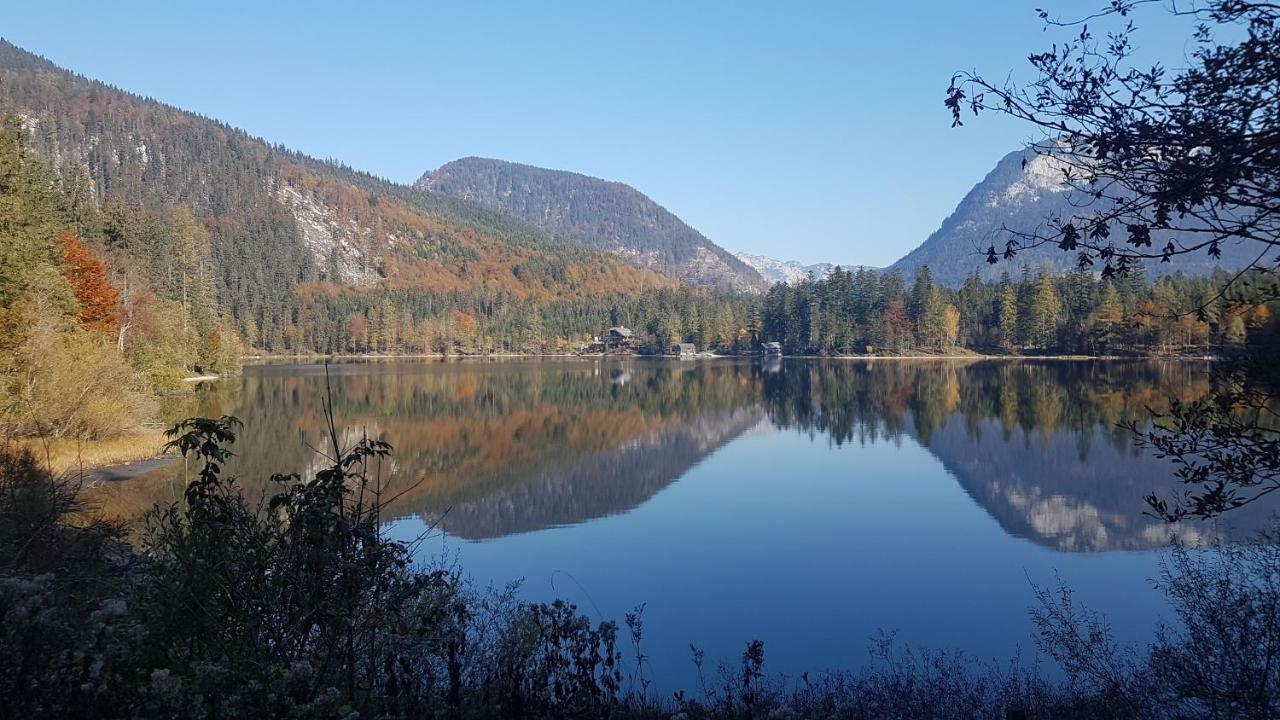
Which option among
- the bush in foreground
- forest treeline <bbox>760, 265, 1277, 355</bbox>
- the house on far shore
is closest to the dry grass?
the bush in foreground

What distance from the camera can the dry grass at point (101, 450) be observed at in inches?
859

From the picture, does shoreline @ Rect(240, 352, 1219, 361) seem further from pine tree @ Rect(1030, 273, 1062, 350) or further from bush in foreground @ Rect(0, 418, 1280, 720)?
bush in foreground @ Rect(0, 418, 1280, 720)

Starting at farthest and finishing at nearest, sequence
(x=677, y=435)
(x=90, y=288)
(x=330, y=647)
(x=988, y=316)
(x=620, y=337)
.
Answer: (x=620, y=337) < (x=988, y=316) < (x=90, y=288) < (x=677, y=435) < (x=330, y=647)

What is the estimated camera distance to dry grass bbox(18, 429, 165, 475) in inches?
859

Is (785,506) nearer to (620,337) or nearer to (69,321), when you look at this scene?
(69,321)

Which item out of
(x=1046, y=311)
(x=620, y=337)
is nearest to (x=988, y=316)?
(x=1046, y=311)

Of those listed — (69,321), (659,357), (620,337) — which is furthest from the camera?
(620,337)

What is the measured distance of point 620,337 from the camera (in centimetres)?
15388

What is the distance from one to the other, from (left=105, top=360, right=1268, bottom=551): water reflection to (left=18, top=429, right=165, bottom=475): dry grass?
2.66m

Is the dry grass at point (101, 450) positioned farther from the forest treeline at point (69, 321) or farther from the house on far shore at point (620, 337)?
the house on far shore at point (620, 337)

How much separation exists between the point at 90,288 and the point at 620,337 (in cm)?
11736

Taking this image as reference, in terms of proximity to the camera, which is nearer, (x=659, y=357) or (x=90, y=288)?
(x=90, y=288)

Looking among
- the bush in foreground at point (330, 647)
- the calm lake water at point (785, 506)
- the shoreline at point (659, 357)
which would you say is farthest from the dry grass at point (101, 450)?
the shoreline at point (659, 357)

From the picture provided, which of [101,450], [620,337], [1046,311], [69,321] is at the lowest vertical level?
[101,450]
